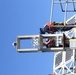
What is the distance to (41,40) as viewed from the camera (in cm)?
1781

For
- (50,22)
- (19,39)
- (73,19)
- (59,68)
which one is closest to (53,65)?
(59,68)

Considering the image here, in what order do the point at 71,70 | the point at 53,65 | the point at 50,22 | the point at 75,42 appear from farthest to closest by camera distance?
the point at 53,65 → the point at 71,70 → the point at 50,22 → the point at 75,42

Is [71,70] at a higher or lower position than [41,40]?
lower

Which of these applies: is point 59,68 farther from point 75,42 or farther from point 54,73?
point 75,42

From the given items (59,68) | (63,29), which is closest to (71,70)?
(59,68)

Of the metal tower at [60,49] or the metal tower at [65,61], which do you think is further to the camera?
the metal tower at [65,61]

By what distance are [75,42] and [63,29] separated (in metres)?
9.87

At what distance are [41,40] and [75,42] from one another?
74.7 inches

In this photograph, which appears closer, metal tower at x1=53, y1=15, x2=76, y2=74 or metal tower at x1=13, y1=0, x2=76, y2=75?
metal tower at x1=13, y1=0, x2=76, y2=75

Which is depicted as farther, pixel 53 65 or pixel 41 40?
pixel 53 65

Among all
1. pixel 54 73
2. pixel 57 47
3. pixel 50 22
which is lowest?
pixel 54 73

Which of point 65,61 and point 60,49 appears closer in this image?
point 60,49

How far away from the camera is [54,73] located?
1241 inches

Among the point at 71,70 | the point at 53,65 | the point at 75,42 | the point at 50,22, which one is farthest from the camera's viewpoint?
the point at 53,65
